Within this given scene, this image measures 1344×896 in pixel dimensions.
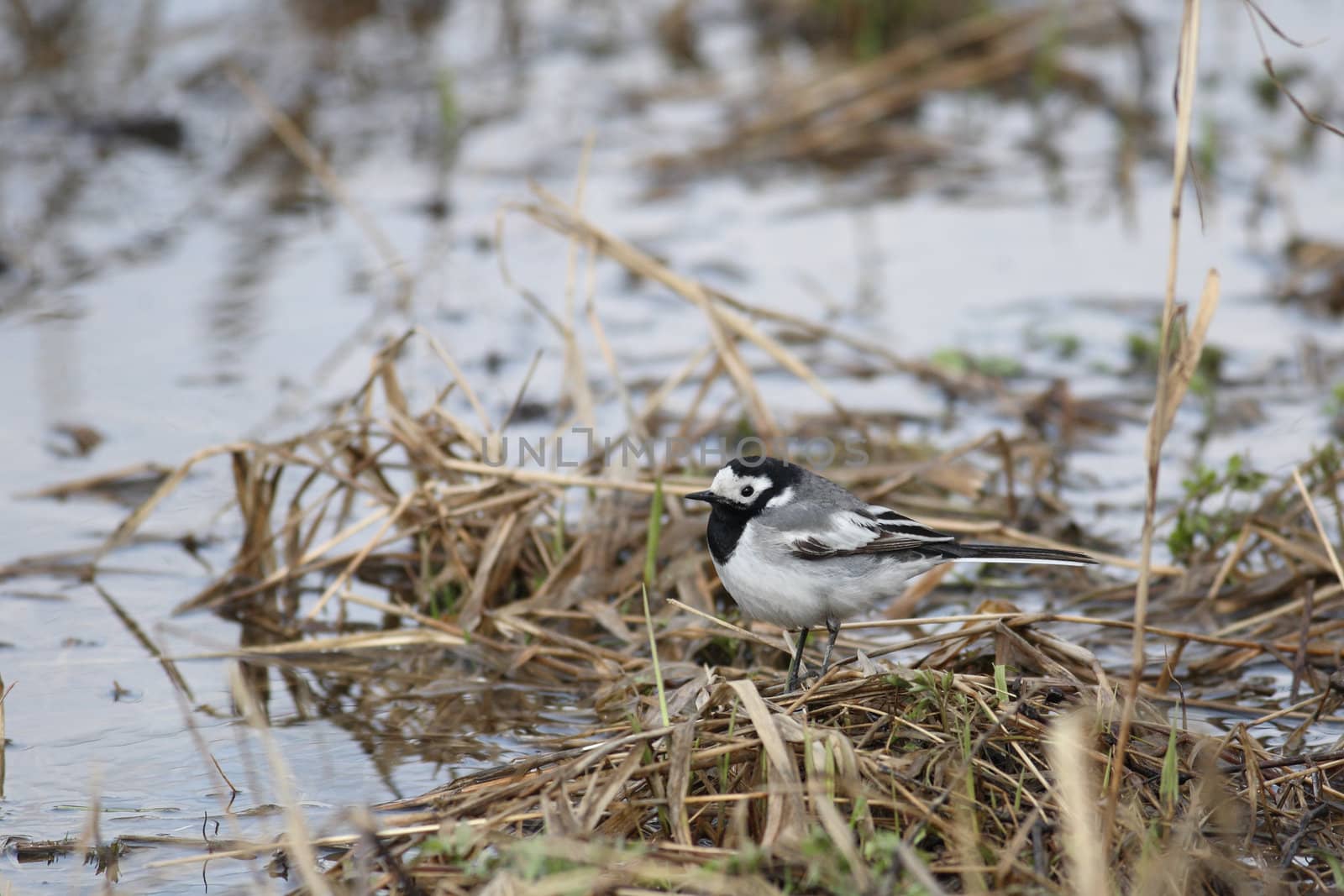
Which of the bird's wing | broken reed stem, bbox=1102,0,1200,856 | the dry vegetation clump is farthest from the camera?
the bird's wing

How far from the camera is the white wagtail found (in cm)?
484

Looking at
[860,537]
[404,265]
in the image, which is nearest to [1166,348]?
[860,537]

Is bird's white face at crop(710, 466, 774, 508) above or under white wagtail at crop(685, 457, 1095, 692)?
above

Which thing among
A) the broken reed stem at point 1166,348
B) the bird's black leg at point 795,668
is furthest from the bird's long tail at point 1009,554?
the broken reed stem at point 1166,348

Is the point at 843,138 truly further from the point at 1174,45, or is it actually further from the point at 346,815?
the point at 346,815

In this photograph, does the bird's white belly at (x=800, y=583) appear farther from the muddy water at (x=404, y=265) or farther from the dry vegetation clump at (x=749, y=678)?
the muddy water at (x=404, y=265)

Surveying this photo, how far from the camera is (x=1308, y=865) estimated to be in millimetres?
3852

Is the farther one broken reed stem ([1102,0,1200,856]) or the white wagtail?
the white wagtail

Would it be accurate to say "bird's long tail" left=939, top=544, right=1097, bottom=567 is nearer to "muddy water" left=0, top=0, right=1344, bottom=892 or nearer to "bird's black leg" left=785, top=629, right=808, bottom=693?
"bird's black leg" left=785, top=629, right=808, bottom=693

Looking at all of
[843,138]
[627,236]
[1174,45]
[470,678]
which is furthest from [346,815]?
[1174,45]

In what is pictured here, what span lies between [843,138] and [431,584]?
21.7ft

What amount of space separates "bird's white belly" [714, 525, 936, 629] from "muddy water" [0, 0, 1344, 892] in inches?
34.6

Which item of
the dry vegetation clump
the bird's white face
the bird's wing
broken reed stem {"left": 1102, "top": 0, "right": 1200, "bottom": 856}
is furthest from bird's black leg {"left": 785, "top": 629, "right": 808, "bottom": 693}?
broken reed stem {"left": 1102, "top": 0, "right": 1200, "bottom": 856}

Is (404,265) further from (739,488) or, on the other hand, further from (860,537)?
(860,537)
